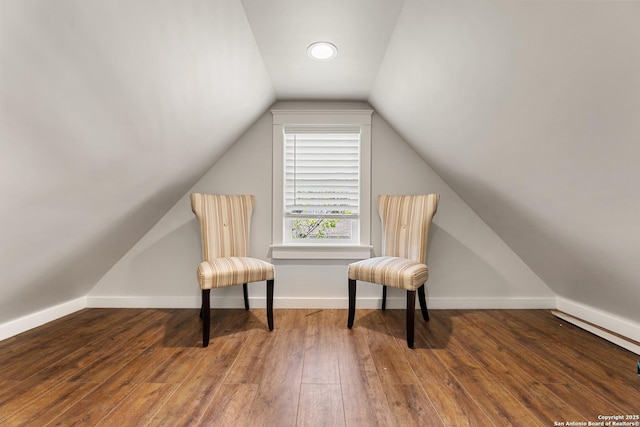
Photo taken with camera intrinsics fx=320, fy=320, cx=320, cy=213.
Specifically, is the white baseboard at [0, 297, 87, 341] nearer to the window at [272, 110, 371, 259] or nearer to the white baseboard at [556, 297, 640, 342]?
the window at [272, 110, 371, 259]

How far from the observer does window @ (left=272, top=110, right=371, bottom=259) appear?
115 inches

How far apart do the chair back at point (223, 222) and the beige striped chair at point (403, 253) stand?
0.97m

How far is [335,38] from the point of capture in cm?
195

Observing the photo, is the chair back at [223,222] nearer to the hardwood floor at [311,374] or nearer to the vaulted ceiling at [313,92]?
the vaulted ceiling at [313,92]

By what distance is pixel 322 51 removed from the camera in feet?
6.86

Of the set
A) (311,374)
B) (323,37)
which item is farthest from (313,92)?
(311,374)

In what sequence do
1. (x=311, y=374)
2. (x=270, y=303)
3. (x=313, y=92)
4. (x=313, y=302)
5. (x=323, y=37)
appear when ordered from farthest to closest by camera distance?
(x=313, y=302) → (x=313, y=92) → (x=270, y=303) → (x=323, y=37) → (x=311, y=374)

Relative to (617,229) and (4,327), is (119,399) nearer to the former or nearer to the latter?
(4,327)

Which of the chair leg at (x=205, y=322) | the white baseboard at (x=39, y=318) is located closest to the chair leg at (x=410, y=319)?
the chair leg at (x=205, y=322)

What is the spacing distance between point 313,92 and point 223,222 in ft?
4.42

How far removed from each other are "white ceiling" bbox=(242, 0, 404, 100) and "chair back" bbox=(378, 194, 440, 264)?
100 cm

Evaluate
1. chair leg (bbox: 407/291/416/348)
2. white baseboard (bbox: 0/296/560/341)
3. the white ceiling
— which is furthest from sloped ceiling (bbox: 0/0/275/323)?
chair leg (bbox: 407/291/416/348)

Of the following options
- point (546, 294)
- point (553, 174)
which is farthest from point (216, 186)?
point (546, 294)

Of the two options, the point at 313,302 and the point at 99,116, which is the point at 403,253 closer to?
the point at 313,302
